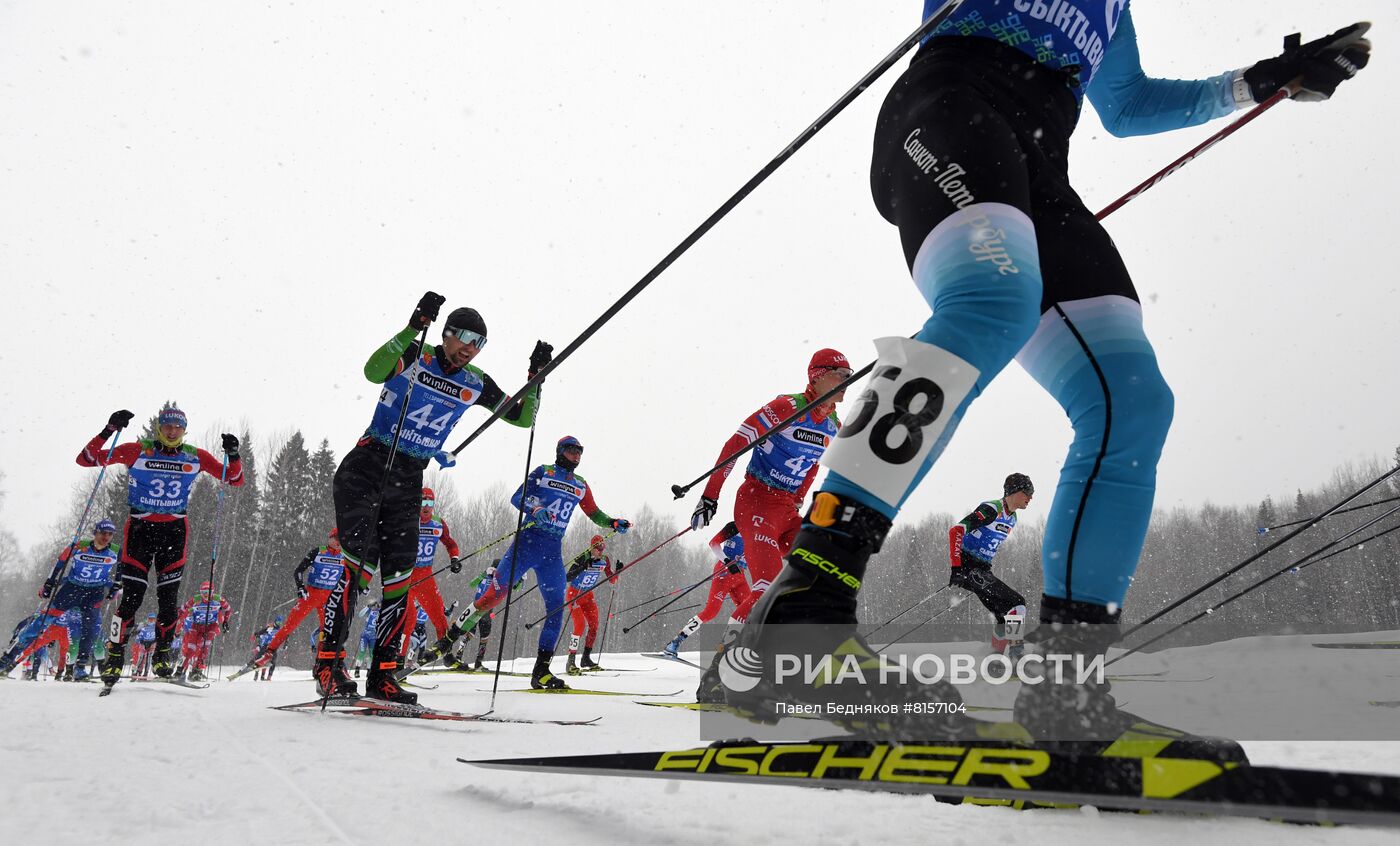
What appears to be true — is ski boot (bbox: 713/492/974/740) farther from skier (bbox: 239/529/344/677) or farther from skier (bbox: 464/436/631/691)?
skier (bbox: 239/529/344/677)

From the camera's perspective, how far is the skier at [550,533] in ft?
23.7

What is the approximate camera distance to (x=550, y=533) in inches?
317

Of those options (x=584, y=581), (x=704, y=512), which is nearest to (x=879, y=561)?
(x=584, y=581)

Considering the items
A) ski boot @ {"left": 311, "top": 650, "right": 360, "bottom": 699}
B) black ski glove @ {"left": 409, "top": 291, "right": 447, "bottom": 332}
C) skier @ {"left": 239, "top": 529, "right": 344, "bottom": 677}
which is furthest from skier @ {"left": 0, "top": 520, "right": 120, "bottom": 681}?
black ski glove @ {"left": 409, "top": 291, "right": 447, "bottom": 332}

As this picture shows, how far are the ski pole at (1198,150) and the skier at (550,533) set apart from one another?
593 cm

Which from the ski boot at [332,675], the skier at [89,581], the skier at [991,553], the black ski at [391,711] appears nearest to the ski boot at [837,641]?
the black ski at [391,711]

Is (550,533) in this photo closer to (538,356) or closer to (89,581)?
(538,356)

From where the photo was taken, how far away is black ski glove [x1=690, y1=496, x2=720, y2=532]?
16.9 ft

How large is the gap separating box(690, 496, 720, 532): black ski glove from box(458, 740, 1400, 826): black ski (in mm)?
3986

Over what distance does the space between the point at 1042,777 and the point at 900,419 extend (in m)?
0.52

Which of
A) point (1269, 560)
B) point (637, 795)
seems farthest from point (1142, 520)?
point (1269, 560)

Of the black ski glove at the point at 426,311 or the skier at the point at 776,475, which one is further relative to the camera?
the skier at the point at 776,475

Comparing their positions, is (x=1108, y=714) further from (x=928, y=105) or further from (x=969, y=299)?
(x=928, y=105)

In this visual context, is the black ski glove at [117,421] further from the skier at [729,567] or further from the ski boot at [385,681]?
the skier at [729,567]
